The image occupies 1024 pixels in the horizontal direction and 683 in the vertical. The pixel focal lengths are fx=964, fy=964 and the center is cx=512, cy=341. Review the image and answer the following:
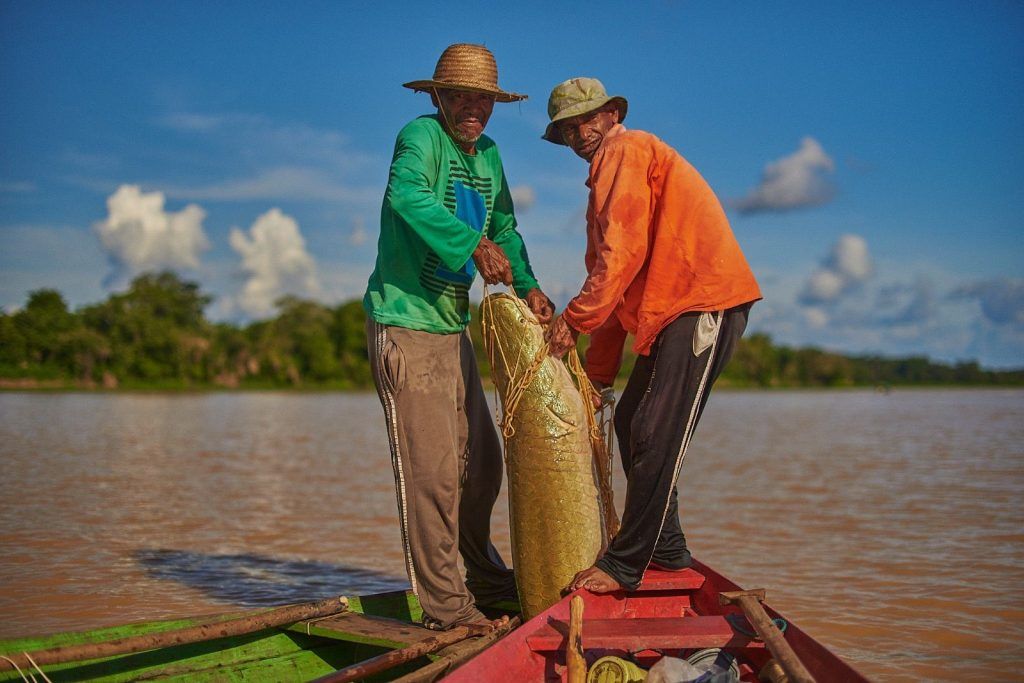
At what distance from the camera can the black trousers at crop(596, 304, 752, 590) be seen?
13.0 feet

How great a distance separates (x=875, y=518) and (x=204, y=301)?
6638 cm

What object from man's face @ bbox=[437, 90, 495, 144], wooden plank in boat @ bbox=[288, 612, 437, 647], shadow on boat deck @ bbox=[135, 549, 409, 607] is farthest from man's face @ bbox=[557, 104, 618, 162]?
shadow on boat deck @ bbox=[135, 549, 409, 607]

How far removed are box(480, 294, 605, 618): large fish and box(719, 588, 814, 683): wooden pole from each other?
2.36 ft

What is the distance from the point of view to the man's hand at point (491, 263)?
4.17 meters

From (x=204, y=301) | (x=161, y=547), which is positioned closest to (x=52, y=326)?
(x=204, y=301)

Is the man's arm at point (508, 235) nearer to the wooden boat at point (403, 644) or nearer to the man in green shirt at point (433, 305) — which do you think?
the man in green shirt at point (433, 305)

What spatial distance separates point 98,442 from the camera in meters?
19.3

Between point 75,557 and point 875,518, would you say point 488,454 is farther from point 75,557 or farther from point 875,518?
point 875,518

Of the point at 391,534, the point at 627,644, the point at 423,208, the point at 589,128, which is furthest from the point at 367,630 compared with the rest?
the point at 391,534

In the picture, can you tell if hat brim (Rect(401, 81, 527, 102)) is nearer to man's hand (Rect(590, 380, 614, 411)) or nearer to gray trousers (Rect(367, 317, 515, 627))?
gray trousers (Rect(367, 317, 515, 627))

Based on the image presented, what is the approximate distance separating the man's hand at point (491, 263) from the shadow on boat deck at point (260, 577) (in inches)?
134

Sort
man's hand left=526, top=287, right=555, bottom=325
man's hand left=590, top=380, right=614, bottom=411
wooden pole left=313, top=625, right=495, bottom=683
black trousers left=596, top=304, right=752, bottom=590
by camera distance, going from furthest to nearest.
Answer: man's hand left=590, top=380, right=614, bottom=411, man's hand left=526, top=287, right=555, bottom=325, black trousers left=596, top=304, right=752, bottom=590, wooden pole left=313, top=625, right=495, bottom=683

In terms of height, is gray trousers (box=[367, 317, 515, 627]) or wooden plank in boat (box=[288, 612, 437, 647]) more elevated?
gray trousers (box=[367, 317, 515, 627])

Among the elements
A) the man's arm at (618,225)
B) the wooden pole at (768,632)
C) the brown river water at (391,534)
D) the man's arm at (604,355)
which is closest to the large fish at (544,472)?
the man's arm at (618,225)
